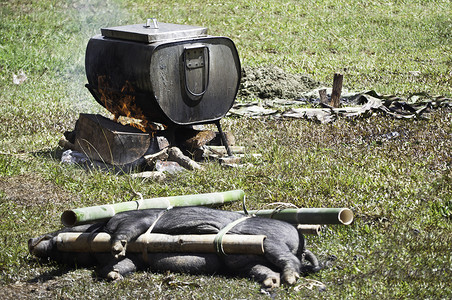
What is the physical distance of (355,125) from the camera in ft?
31.9

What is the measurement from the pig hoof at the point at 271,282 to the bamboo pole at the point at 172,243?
217 mm

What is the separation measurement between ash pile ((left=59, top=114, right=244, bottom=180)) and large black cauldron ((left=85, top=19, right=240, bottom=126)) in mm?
277

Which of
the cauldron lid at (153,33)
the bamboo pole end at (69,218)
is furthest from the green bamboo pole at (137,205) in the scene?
the cauldron lid at (153,33)

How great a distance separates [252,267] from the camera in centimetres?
487

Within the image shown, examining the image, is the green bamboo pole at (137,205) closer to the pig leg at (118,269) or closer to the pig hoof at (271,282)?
the pig leg at (118,269)

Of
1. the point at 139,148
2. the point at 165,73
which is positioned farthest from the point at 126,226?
the point at 165,73

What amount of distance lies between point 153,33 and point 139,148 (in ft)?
4.53

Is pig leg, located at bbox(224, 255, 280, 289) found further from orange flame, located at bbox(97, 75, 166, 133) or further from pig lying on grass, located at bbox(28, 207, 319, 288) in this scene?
orange flame, located at bbox(97, 75, 166, 133)

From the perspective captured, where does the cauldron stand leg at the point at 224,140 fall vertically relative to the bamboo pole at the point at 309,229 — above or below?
below

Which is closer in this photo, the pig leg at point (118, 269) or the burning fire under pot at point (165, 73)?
the pig leg at point (118, 269)

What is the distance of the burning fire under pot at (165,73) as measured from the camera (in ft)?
25.0

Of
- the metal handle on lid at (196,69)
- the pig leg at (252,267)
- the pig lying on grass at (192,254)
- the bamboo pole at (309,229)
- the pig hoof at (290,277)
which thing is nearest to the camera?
the pig hoof at (290,277)

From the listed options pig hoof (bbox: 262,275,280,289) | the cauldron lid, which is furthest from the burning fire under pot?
pig hoof (bbox: 262,275,280,289)

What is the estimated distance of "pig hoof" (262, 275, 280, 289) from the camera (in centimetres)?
457
